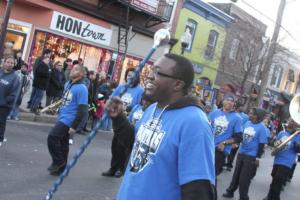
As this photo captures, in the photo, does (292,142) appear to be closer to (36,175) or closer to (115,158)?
(115,158)

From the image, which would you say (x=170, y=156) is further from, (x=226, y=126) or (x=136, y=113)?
(x=226, y=126)

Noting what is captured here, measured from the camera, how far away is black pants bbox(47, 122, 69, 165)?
729 cm

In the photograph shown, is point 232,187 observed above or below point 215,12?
below

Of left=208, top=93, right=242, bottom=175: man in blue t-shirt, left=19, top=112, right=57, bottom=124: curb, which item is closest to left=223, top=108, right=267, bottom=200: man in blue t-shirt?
Answer: left=208, top=93, right=242, bottom=175: man in blue t-shirt

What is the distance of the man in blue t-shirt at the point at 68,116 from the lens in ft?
23.9

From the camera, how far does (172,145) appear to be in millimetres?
2725

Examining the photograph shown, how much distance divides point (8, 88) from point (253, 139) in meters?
4.26

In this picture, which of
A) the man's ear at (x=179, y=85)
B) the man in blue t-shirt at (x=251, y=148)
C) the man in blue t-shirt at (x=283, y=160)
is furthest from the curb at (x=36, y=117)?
the man's ear at (x=179, y=85)

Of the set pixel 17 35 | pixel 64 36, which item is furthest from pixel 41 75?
pixel 64 36

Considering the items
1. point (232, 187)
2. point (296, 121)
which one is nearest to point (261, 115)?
point (296, 121)

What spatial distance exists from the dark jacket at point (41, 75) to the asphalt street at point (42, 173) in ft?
3.80

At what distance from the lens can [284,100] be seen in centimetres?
4034

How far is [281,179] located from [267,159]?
29.3 ft

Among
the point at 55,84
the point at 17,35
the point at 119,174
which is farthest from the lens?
the point at 17,35
